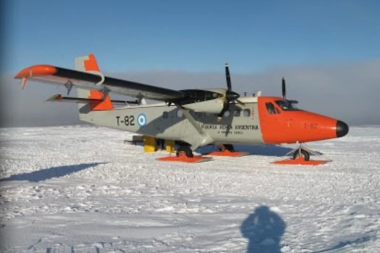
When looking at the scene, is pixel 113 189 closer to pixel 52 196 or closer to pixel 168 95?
pixel 52 196

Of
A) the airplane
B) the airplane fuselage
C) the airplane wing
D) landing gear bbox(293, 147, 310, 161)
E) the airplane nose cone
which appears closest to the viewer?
the airplane wing

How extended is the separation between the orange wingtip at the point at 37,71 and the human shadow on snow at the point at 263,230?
18.8 feet

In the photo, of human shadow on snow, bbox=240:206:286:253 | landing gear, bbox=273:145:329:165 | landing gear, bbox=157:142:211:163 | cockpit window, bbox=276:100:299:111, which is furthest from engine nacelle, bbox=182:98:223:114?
human shadow on snow, bbox=240:206:286:253

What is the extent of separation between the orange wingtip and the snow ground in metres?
2.55

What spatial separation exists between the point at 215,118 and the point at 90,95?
293 inches

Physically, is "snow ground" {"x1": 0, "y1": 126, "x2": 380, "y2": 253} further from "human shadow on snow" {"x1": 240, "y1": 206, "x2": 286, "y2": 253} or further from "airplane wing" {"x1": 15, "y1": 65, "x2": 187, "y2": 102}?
"airplane wing" {"x1": 15, "y1": 65, "x2": 187, "y2": 102}

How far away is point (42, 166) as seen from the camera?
12.0 meters

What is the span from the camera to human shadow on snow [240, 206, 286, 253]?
420 cm

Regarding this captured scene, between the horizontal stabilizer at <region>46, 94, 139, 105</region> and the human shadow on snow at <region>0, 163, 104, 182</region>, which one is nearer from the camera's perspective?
the human shadow on snow at <region>0, 163, 104, 182</region>

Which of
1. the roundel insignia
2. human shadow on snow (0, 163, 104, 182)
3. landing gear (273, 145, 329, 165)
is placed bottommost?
human shadow on snow (0, 163, 104, 182)

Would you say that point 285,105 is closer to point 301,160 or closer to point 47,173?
point 301,160

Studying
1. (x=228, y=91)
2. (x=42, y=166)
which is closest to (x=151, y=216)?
(x=42, y=166)

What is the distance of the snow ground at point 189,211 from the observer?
436cm

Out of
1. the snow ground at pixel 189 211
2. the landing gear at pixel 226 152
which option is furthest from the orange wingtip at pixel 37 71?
the landing gear at pixel 226 152
